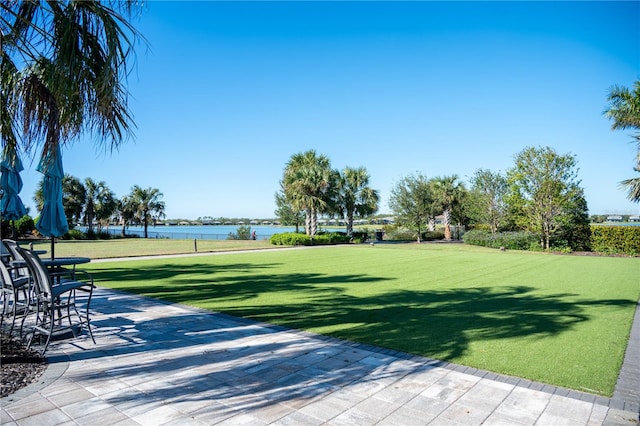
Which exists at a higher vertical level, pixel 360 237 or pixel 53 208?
pixel 53 208

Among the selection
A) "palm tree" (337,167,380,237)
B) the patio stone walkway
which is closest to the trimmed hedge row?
"palm tree" (337,167,380,237)

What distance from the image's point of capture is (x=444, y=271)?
13055mm

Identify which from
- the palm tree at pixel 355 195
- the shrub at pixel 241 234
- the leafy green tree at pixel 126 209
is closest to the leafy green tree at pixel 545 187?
the palm tree at pixel 355 195

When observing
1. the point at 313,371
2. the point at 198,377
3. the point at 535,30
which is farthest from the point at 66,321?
the point at 535,30

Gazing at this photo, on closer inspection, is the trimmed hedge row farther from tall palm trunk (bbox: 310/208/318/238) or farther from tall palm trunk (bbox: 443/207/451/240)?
tall palm trunk (bbox: 443/207/451/240)

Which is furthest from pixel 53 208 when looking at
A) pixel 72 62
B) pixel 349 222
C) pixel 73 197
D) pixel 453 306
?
pixel 73 197

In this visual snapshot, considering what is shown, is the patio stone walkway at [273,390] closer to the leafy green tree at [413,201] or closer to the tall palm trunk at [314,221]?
the tall palm trunk at [314,221]

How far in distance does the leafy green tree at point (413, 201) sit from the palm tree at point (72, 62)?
2862 centimetres

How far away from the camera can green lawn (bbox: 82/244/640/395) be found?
4.60m

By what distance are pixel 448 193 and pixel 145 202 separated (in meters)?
42.2

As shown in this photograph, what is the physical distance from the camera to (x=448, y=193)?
126 feet

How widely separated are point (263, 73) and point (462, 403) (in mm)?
15482

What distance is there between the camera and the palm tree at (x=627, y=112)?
48.6ft

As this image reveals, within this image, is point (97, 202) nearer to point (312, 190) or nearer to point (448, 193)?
point (312, 190)
